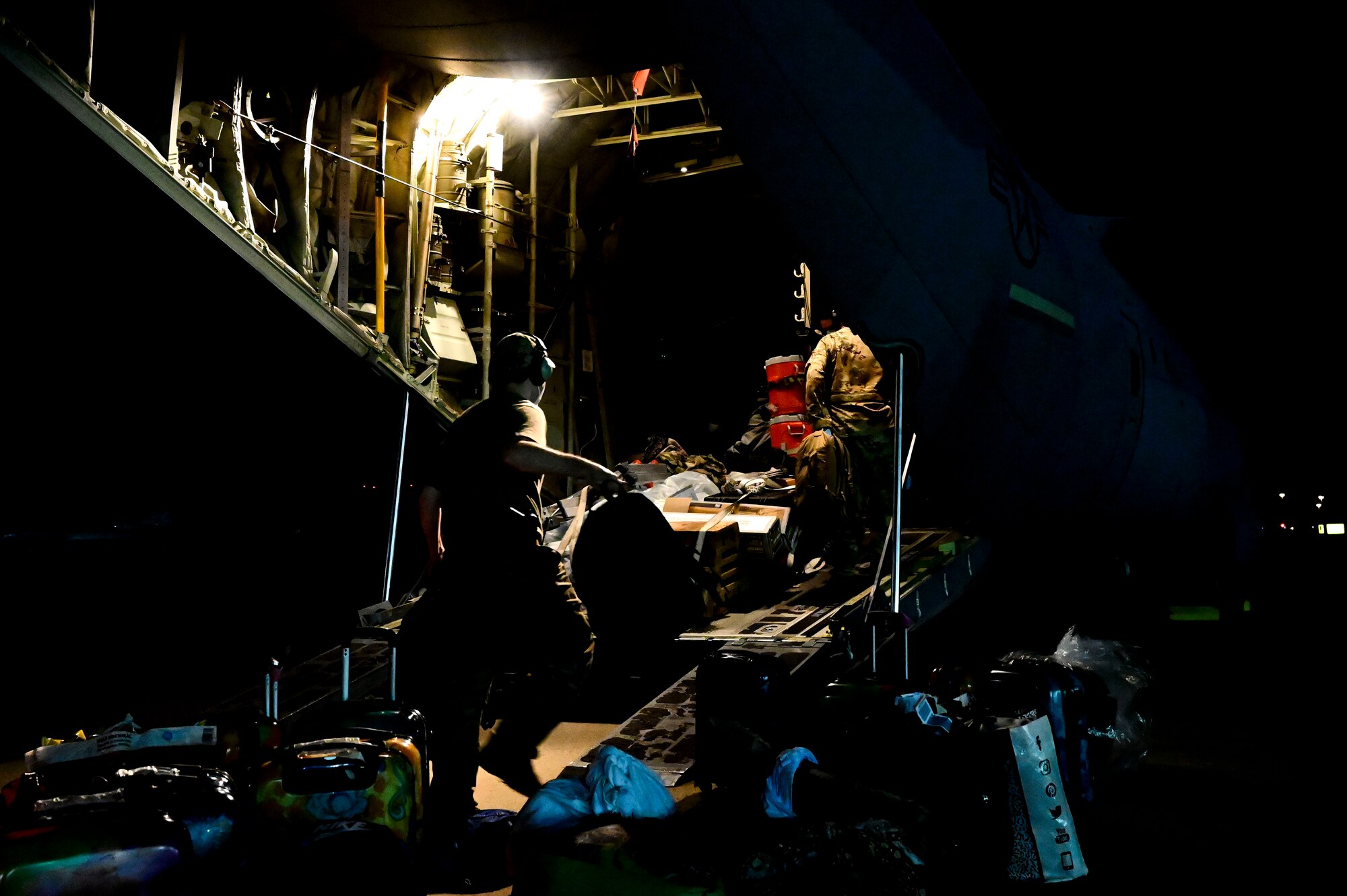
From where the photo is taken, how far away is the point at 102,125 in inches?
187

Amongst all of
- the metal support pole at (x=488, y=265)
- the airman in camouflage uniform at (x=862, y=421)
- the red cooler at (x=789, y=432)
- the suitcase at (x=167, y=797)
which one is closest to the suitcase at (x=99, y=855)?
the suitcase at (x=167, y=797)

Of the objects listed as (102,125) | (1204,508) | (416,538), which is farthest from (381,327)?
(1204,508)

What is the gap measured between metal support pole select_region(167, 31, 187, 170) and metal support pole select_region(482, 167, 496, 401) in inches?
153

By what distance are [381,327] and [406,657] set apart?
5536 millimetres

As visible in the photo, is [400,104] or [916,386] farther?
[400,104]

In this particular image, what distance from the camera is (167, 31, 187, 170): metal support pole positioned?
5633 mm

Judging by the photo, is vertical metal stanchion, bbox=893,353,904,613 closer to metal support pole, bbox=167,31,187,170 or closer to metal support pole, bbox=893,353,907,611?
metal support pole, bbox=893,353,907,611

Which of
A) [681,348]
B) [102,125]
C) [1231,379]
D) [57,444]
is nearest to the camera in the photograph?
[102,125]

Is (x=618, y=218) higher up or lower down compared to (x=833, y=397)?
higher up

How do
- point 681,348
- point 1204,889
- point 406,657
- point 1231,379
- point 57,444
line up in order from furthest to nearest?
point 681,348 < point 1231,379 < point 57,444 < point 406,657 < point 1204,889

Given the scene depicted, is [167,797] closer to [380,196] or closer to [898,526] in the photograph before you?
[898,526]

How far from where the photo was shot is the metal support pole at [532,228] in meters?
10.3


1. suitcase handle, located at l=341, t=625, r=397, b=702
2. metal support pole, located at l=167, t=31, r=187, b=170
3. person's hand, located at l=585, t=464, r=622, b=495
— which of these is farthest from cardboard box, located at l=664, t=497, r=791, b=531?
metal support pole, located at l=167, t=31, r=187, b=170

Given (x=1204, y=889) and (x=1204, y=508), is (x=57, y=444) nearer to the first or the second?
(x=1204, y=889)
